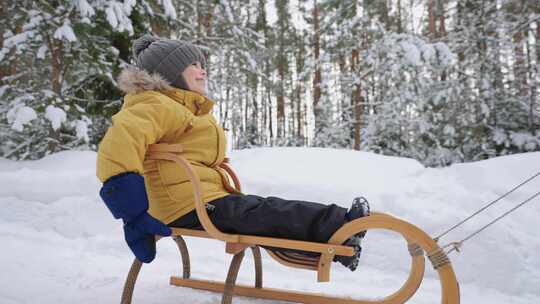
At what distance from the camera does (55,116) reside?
211 inches

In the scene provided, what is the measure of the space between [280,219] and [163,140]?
736mm

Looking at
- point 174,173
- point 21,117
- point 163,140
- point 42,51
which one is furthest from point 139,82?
point 42,51

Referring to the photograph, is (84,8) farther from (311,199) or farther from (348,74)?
(348,74)

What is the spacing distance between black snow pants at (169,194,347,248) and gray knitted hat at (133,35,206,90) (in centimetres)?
83

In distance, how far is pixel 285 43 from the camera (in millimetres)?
17734

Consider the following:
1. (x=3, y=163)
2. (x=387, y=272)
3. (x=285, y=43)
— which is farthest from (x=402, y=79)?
(x=285, y=43)

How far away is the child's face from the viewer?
2.30m

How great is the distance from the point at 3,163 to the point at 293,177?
4.22m

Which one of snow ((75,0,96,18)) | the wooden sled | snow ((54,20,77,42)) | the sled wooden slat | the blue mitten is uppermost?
snow ((75,0,96,18))

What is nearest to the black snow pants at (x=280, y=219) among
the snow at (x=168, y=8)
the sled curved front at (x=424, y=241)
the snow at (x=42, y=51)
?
the sled curved front at (x=424, y=241)

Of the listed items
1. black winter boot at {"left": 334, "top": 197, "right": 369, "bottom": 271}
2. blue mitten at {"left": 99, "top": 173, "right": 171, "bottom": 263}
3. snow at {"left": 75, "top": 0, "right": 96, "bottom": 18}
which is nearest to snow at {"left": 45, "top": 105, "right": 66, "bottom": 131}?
snow at {"left": 75, "top": 0, "right": 96, "bottom": 18}

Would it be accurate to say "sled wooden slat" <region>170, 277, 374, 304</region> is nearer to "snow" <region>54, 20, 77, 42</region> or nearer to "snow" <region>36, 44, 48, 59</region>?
"snow" <region>54, 20, 77, 42</region>

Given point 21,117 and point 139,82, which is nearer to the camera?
point 139,82

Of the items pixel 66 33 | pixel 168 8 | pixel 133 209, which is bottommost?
pixel 133 209
